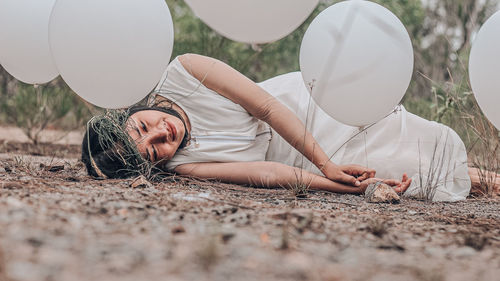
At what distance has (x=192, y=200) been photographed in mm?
1484

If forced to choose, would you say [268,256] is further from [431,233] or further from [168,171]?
[168,171]

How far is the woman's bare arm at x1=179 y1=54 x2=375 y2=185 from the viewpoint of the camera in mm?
2135

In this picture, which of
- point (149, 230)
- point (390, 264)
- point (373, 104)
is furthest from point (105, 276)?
point (373, 104)

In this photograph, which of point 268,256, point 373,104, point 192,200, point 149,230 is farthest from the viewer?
point 373,104

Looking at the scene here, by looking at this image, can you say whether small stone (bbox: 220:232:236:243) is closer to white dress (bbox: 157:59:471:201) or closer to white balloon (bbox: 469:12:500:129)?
white balloon (bbox: 469:12:500:129)

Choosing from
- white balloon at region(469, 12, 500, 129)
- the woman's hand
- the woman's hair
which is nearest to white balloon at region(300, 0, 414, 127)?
white balloon at region(469, 12, 500, 129)

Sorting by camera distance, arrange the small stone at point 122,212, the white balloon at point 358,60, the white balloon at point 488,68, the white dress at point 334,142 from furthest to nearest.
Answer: the white dress at point 334,142 < the white balloon at point 358,60 < the white balloon at point 488,68 < the small stone at point 122,212

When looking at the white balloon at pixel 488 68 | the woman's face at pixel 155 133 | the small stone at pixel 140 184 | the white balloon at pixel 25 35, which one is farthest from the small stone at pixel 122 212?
the white balloon at pixel 25 35

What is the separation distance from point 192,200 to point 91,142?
905 mm

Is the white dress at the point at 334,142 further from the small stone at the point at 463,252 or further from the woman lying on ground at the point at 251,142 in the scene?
the small stone at the point at 463,252

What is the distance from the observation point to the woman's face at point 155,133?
81.7 inches

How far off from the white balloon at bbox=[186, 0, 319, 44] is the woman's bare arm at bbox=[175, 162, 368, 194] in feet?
2.67

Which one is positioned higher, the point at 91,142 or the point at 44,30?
the point at 44,30

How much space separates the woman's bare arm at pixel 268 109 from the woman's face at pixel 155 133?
11.8 inches
